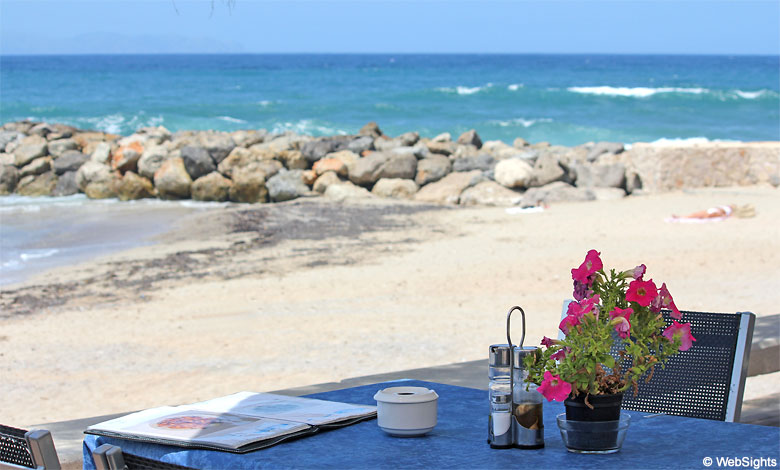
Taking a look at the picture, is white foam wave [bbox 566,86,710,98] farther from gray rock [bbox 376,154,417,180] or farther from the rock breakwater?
gray rock [bbox 376,154,417,180]

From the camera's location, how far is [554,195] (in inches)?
587

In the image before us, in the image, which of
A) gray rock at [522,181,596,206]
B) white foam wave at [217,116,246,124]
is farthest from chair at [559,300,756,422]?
white foam wave at [217,116,246,124]

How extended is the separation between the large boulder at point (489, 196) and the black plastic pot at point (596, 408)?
13.3 m

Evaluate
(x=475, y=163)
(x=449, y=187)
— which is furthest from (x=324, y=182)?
(x=475, y=163)

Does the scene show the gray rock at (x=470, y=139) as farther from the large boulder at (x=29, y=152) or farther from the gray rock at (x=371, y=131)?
the large boulder at (x=29, y=152)

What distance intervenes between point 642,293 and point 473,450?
0.48 meters

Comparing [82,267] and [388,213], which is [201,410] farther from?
[388,213]

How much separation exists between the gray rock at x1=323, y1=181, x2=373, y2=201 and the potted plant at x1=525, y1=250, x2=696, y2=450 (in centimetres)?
1452

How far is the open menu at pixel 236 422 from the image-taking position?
6.40 feet

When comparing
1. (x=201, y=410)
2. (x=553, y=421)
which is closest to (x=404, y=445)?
(x=553, y=421)

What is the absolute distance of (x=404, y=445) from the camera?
1.97 m

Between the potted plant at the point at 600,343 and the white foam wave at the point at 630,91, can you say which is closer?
the potted plant at the point at 600,343

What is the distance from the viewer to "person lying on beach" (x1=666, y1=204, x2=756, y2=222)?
39.8 feet

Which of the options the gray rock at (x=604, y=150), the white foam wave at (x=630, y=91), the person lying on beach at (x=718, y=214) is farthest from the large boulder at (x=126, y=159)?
the white foam wave at (x=630, y=91)
